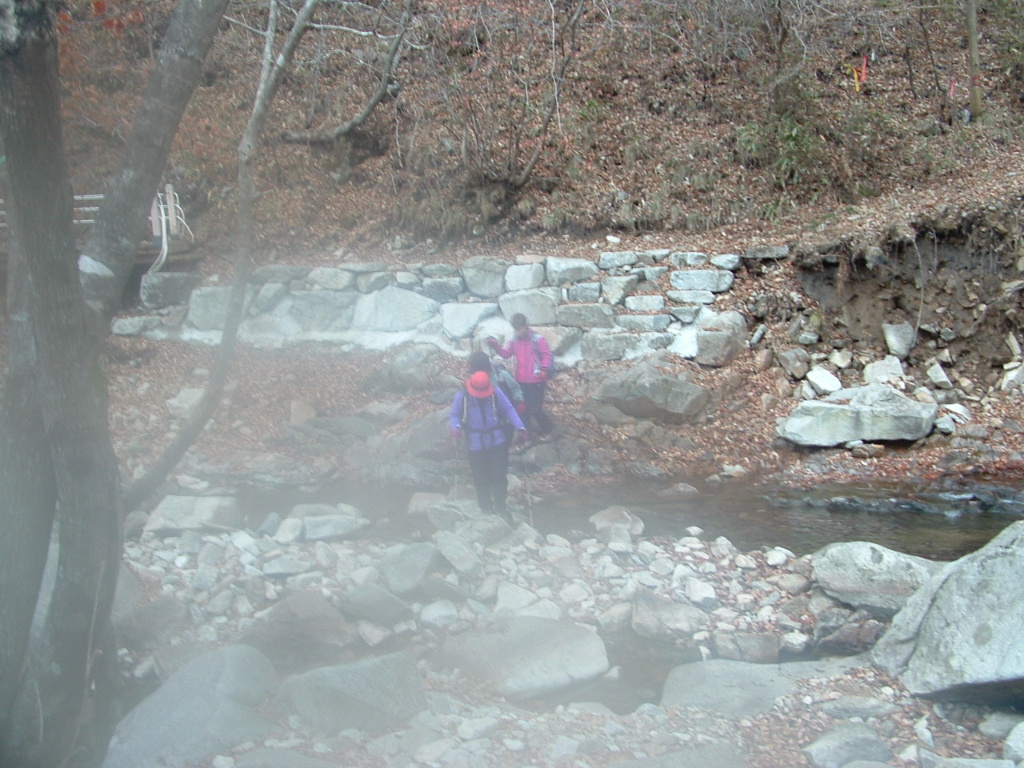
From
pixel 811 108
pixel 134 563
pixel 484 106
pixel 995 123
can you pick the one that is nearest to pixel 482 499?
pixel 134 563

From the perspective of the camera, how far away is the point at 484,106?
14.4 meters

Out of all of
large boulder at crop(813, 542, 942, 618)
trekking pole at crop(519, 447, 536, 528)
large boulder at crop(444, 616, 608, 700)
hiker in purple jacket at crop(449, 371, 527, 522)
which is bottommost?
trekking pole at crop(519, 447, 536, 528)

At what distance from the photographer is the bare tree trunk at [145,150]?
411cm

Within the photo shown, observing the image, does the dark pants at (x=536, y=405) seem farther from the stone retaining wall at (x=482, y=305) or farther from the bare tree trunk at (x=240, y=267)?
the bare tree trunk at (x=240, y=267)

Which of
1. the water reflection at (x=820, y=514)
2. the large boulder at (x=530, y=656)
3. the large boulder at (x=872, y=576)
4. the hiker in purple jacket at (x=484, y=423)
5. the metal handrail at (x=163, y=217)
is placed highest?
the metal handrail at (x=163, y=217)

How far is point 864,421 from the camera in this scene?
10.1 meters

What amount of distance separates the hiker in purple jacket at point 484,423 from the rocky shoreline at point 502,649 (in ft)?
1.77

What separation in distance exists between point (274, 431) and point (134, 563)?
3.99 meters

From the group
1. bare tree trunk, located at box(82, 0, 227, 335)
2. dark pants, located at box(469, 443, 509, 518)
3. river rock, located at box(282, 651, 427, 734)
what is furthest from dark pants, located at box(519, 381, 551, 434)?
bare tree trunk, located at box(82, 0, 227, 335)

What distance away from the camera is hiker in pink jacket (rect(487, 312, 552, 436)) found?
9023 millimetres

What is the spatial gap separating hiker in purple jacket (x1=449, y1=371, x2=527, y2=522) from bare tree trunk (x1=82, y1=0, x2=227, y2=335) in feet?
11.6

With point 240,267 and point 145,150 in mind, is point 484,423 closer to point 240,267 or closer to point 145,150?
point 240,267

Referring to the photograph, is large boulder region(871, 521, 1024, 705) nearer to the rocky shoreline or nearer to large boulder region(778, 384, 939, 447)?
the rocky shoreline

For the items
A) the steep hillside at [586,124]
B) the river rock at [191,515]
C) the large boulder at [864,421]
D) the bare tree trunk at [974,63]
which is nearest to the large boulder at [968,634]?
the large boulder at [864,421]
